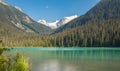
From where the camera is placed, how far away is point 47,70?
A: 72000mm

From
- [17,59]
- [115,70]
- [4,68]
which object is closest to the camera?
[4,68]

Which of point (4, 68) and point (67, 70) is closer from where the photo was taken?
point (4, 68)

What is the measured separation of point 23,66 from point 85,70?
4357cm

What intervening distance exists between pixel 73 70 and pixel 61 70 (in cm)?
379

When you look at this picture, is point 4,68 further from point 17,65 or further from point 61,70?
point 61,70

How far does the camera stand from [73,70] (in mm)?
70562

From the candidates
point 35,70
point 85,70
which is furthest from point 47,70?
point 85,70

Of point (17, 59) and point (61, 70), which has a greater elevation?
point (17, 59)

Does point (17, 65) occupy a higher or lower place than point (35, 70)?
higher

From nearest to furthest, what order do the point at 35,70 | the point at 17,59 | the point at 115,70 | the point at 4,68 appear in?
the point at 4,68
the point at 17,59
the point at 115,70
the point at 35,70

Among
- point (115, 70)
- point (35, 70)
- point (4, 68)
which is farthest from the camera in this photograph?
point (35, 70)

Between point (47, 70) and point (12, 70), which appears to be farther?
point (47, 70)

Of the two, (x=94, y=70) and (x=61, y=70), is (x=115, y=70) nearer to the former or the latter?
(x=94, y=70)

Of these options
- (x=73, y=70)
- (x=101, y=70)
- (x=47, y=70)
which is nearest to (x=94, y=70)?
(x=101, y=70)
